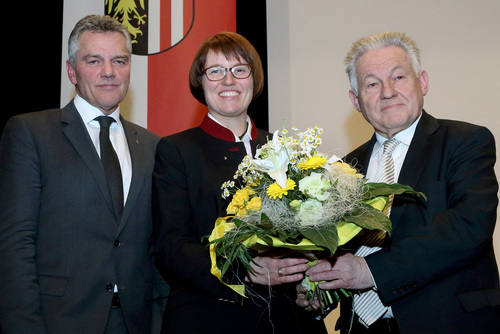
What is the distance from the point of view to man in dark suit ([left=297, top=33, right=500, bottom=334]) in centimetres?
202

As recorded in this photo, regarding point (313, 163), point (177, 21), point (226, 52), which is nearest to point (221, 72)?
point (226, 52)

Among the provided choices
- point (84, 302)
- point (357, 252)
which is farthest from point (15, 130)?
point (357, 252)

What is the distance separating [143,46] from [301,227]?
232cm

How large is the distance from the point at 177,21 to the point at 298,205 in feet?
7.53

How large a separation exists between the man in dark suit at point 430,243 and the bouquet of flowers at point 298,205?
221mm

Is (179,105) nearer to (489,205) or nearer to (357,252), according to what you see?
(357,252)

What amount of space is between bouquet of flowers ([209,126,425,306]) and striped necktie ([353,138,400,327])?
0.29 meters

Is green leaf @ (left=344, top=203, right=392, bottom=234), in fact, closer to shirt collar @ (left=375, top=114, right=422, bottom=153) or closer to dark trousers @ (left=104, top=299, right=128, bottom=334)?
shirt collar @ (left=375, top=114, right=422, bottom=153)

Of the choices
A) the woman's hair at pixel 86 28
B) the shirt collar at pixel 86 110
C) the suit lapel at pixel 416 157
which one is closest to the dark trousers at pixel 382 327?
the suit lapel at pixel 416 157

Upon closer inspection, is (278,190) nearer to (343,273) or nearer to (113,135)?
(343,273)

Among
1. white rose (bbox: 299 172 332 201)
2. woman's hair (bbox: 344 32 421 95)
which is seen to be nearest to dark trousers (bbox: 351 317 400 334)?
white rose (bbox: 299 172 332 201)

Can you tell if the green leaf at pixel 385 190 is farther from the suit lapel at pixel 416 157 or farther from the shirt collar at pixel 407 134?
the shirt collar at pixel 407 134

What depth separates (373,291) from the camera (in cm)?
221

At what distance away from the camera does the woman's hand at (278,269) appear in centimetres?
205
